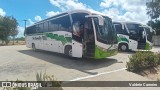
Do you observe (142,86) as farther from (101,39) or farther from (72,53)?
(72,53)

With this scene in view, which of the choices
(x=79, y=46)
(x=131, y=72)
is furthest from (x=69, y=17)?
(x=131, y=72)

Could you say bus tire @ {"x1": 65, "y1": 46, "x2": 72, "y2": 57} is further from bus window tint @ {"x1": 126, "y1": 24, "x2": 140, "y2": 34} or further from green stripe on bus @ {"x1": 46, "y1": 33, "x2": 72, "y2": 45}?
bus window tint @ {"x1": 126, "y1": 24, "x2": 140, "y2": 34}

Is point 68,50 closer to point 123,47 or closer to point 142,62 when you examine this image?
point 142,62

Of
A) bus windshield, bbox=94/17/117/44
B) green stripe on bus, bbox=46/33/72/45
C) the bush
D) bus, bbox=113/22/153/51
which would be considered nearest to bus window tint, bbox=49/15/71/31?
green stripe on bus, bbox=46/33/72/45

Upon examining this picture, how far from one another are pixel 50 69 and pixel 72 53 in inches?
102

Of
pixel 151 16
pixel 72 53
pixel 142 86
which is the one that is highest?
pixel 151 16

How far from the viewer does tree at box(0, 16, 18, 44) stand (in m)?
41.7

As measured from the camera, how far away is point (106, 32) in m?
13.0

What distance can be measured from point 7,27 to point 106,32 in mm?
34024

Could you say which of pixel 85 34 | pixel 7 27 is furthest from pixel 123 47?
pixel 7 27

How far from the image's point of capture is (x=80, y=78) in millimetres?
9164

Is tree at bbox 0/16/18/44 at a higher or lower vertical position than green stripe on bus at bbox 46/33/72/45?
higher

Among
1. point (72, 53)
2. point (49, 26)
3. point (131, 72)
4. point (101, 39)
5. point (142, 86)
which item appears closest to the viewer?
point (142, 86)

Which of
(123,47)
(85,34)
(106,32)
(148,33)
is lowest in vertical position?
(123,47)
